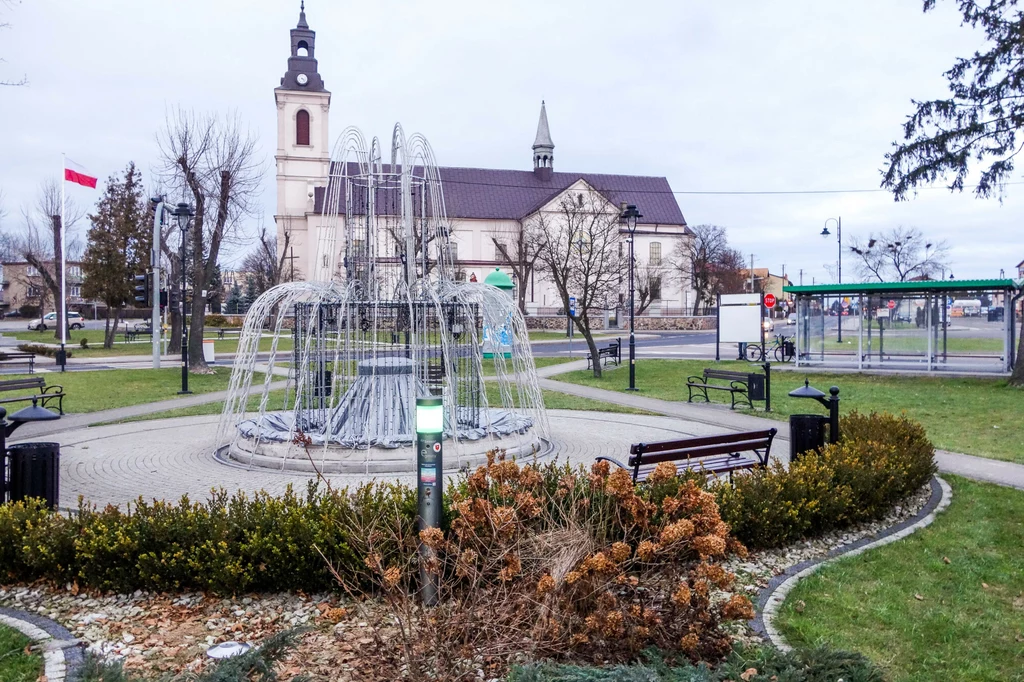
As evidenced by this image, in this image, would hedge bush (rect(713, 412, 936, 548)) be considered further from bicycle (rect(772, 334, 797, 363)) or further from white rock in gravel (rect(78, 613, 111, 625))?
bicycle (rect(772, 334, 797, 363))

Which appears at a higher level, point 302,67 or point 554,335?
point 302,67

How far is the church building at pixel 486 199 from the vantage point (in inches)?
2496

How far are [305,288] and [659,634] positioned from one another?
25.0 ft

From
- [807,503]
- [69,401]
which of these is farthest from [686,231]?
[807,503]

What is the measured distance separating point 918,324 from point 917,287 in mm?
1499

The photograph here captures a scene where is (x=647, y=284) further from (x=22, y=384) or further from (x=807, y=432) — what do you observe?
(x=807, y=432)

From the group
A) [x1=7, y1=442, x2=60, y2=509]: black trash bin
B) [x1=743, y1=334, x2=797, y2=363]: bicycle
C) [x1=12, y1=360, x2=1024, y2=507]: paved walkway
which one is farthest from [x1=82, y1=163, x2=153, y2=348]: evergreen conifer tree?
[x1=7, y1=442, x2=60, y2=509]: black trash bin

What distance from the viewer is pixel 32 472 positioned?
7.46 metres

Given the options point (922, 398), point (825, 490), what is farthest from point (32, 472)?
point (922, 398)

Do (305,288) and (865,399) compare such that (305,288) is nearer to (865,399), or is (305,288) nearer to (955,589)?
(955,589)

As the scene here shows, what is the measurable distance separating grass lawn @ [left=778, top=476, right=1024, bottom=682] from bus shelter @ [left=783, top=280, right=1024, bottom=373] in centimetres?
1867

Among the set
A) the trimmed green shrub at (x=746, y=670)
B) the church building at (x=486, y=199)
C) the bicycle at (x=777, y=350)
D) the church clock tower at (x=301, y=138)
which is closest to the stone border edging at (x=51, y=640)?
the trimmed green shrub at (x=746, y=670)

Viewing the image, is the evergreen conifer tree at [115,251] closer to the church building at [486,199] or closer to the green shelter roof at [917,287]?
the church building at [486,199]

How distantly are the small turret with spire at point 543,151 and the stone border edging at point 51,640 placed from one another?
72.8 m
